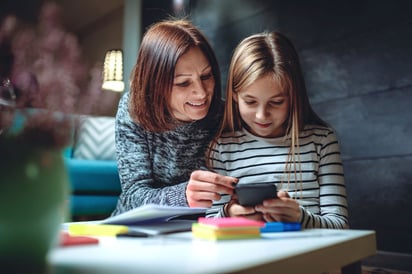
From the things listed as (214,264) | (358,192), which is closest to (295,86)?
(358,192)

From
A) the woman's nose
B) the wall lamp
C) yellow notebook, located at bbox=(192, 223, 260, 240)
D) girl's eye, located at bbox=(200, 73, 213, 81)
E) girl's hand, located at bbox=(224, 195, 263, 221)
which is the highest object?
the wall lamp

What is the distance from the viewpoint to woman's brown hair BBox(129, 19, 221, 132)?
1.27m

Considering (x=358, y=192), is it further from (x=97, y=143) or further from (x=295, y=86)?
(x=97, y=143)

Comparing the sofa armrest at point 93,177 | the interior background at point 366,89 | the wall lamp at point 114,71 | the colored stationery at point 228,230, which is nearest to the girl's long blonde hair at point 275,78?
the interior background at point 366,89

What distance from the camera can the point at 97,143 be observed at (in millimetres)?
2412

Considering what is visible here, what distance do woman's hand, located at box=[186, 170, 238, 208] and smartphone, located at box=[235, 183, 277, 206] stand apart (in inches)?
2.6

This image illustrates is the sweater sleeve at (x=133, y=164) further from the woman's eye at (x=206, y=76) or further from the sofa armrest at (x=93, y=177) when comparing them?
the sofa armrest at (x=93, y=177)

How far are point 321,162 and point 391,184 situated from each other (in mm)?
565

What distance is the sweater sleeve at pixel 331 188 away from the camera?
104cm

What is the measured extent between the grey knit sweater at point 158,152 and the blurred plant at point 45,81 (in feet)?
2.82

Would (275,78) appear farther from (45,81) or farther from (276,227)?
(45,81)

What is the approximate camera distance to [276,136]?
1.29 meters

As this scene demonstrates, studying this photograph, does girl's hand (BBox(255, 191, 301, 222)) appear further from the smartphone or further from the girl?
the girl

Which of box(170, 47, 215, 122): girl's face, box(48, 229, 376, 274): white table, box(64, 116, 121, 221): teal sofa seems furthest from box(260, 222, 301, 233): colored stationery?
box(64, 116, 121, 221): teal sofa
